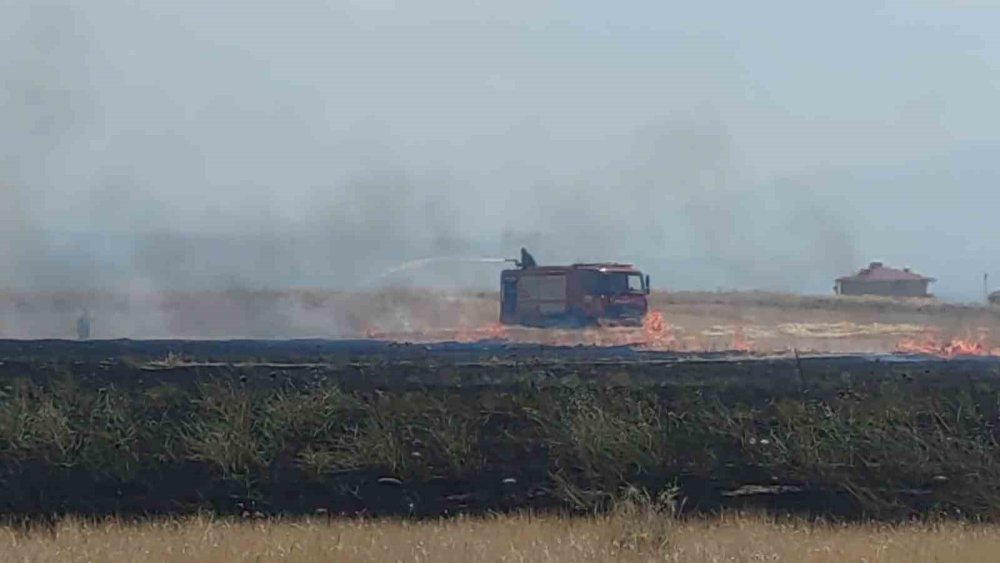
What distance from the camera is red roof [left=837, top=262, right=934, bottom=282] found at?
79.5 metres

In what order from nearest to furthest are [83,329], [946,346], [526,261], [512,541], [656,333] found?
[512,541] → [946,346] → [83,329] → [656,333] → [526,261]

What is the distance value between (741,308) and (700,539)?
138 ft

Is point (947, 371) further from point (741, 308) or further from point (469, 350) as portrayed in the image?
point (741, 308)

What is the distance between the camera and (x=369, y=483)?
1566 centimetres

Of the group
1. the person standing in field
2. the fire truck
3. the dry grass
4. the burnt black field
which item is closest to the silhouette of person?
the fire truck

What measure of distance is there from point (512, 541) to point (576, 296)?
31.0 meters

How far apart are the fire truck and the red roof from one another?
121ft

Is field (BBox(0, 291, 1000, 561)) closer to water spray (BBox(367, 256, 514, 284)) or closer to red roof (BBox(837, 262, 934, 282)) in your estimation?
water spray (BBox(367, 256, 514, 284))

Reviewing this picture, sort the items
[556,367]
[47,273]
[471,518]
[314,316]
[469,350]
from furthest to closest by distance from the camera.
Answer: [47,273], [314,316], [469,350], [556,367], [471,518]

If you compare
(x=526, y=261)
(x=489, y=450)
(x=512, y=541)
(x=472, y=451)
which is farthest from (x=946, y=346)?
(x=512, y=541)

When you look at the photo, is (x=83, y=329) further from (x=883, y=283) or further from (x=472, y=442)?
(x=883, y=283)

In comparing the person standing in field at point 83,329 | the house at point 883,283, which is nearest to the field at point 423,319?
the person standing in field at point 83,329

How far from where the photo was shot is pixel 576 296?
43.5m

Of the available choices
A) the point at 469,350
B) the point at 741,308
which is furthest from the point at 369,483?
the point at 741,308
